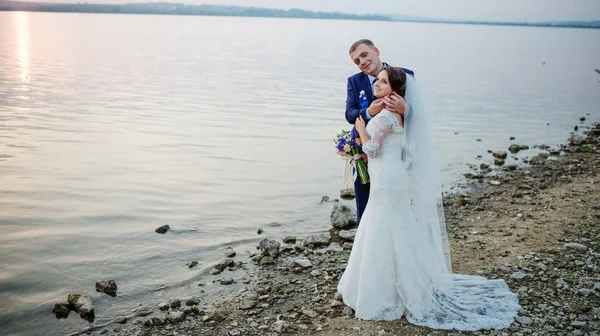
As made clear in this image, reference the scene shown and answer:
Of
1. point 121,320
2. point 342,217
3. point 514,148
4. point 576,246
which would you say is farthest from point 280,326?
point 514,148

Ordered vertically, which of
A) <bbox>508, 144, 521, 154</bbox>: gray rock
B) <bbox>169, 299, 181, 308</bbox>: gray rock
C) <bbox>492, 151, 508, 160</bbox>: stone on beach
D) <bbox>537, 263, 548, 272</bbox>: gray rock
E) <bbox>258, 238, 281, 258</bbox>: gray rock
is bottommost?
<bbox>169, 299, 181, 308</bbox>: gray rock

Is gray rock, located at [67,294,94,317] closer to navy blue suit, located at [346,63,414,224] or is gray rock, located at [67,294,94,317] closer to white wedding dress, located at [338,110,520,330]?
white wedding dress, located at [338,110,520,330]

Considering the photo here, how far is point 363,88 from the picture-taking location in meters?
6.68

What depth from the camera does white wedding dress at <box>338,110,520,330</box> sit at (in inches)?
230

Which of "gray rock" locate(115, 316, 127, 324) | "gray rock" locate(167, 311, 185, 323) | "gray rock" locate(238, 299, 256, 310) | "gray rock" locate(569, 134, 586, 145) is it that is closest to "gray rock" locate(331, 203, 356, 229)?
"gray rock" locate(238, 299, 256, 310)

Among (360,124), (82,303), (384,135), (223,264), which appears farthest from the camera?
(223,264)

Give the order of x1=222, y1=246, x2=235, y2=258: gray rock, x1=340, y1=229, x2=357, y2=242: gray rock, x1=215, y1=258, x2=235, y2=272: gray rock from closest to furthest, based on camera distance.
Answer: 1. x1=215, y1=258, x2=235, y2=272: gray rock
2. x1=222, y1=246, x2=235, y2=258: gray rock
3. x1=340, y1=229, x2=357, y2=242: gray rock

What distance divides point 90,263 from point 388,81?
594cm

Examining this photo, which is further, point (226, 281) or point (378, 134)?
point (226, 281)

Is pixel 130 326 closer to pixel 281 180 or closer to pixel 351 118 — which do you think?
pixel 351 118

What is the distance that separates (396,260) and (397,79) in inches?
81.9

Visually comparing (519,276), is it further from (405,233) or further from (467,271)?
(405,233)

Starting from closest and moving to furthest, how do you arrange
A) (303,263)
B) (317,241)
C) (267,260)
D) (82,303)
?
(82,303)
(303,263)
(267,260)
(317,241)

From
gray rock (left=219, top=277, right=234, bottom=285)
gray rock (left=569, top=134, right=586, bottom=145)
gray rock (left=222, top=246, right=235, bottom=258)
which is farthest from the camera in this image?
gray rock (left=569, top=134, right=586, bottom=145)
